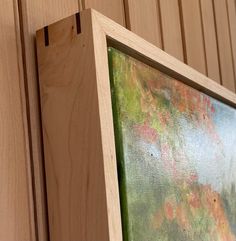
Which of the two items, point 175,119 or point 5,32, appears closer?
point 5,32

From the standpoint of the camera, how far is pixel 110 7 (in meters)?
0.87

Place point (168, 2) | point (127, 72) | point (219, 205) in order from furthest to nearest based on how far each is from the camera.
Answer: point (168, 2), point (219, 205), point (127, 72)

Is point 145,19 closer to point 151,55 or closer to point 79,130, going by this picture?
point 151,55

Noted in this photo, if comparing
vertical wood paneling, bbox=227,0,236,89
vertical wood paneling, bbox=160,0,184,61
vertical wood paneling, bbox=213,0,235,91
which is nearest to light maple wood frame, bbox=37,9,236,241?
vertical wood paneling, bbox=160,0,184,61

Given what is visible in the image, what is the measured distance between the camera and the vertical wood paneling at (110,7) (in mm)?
809

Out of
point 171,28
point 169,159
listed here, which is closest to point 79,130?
point 169,159

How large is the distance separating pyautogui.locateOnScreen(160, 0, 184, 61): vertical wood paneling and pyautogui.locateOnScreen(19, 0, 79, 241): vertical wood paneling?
0.40 metres

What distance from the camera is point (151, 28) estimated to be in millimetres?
995

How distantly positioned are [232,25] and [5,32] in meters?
1.08

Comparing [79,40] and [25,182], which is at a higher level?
[79,40]

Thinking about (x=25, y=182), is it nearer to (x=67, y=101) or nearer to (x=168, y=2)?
(x=67, y=101)

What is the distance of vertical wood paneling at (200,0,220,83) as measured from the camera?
1290 mm

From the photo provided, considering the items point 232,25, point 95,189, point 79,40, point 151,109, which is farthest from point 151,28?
point 232,25

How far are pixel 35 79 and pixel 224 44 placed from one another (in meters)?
0.91
